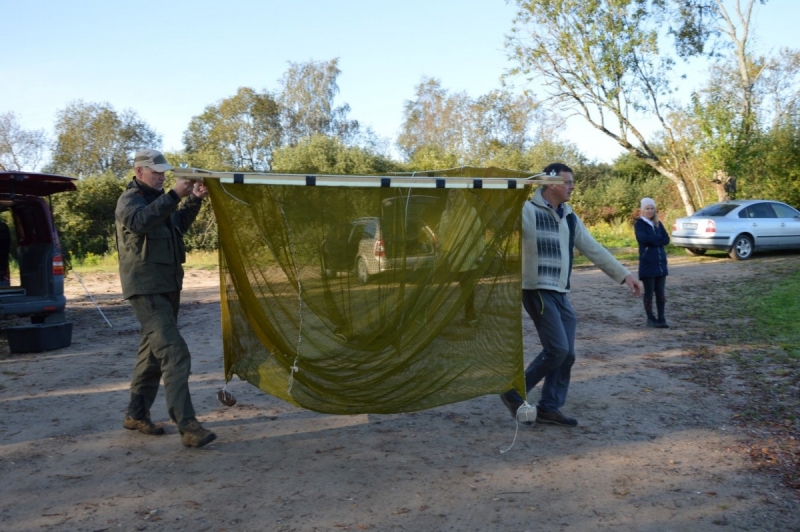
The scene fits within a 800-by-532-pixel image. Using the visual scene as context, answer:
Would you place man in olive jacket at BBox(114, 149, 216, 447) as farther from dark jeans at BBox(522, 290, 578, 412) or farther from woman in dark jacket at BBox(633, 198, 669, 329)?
woman in dark jacket at BBox(633, 198, 669, 329)

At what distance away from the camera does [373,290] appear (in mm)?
5098

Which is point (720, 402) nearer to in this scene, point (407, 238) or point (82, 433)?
point (407, 238)

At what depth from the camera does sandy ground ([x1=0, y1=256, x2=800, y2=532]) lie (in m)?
3.96

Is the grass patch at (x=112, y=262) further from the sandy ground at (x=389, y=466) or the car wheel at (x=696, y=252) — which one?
the sandy ground at (x=389, y=466)

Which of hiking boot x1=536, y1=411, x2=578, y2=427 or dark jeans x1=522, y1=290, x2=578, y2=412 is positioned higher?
dark jeans x1=522, y1=290, x2=578, y2=412

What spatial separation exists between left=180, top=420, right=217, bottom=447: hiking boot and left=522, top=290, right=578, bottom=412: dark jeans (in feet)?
8.03

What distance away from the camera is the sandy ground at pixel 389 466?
156 inches

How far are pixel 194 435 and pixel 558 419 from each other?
2.76 meters

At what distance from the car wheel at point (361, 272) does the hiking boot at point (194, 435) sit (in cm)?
155

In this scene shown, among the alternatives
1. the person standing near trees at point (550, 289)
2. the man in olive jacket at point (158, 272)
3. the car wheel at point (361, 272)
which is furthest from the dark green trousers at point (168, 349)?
the person standing near trees at point (550, 289)

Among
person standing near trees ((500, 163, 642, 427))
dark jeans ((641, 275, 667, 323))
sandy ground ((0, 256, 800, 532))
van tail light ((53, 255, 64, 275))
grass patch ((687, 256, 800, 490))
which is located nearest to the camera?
sandy ground ((0, 256, 800, 532))

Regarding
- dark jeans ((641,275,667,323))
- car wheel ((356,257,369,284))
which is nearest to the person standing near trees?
car wheel ((356,257,369,284))

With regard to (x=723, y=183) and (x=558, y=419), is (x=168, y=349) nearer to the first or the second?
(x=558, y=419)

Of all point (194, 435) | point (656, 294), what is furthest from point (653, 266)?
point (194, 435)
